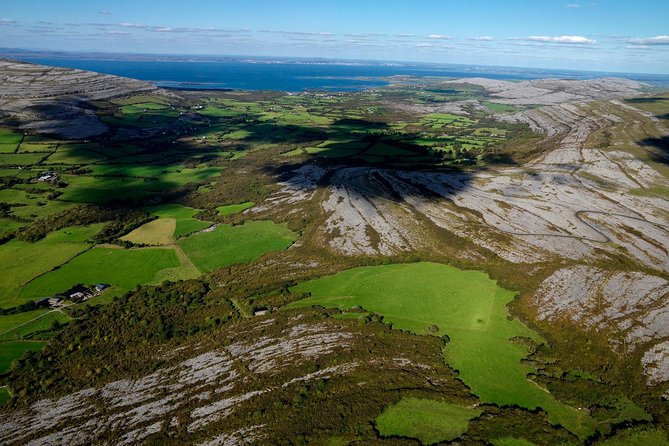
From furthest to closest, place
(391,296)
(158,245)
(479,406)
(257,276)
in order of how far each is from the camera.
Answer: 1. (158,245)
2. (257,276)
3. (391,296)
4. (479,406)

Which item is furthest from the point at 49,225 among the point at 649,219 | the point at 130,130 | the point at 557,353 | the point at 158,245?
the point at 649,219

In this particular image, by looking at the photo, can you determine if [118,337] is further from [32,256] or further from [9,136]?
[9,136]

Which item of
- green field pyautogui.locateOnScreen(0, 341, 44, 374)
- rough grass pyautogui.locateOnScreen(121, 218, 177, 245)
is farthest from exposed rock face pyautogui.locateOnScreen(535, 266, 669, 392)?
rough grass pyautogui.locateOnScreen(121, 218, 177, 245)

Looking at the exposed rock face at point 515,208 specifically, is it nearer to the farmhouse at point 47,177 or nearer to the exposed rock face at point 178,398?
the exposed rock face at point 178,398

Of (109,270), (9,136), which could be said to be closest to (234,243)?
(109,270)

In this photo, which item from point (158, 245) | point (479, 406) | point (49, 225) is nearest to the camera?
point (479, 406)

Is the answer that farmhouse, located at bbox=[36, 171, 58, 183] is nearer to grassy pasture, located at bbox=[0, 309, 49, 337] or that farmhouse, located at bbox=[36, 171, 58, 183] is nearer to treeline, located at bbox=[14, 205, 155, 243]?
treeline, located at bbox=[14, 205, 155, 243]

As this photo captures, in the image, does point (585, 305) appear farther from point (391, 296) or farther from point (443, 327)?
point (391, 296)
